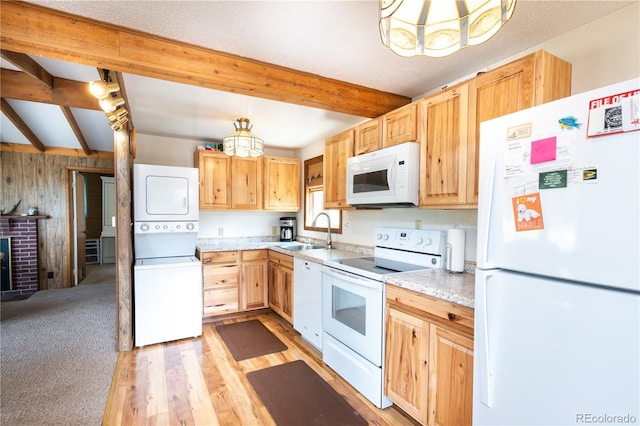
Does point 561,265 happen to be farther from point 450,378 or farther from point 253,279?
point 253,279

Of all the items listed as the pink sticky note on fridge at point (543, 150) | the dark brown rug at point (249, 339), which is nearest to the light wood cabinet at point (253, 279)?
the dark brown rug at point (249, 339)

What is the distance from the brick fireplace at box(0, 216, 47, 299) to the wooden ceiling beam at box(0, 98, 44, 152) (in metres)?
1.13

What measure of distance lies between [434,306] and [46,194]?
19.7ft

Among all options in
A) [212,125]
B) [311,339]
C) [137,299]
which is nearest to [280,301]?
[311,339]

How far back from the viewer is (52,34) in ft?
5.29

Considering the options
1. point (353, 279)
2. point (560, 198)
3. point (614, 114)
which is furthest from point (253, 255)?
point (614, 114)

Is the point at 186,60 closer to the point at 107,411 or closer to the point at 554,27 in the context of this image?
the point at 554,27

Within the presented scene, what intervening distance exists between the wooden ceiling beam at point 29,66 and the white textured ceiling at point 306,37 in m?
0.09

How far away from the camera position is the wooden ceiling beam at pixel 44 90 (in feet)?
8.66

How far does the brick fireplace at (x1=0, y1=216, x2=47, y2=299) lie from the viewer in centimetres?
463

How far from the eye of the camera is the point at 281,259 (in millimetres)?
3553

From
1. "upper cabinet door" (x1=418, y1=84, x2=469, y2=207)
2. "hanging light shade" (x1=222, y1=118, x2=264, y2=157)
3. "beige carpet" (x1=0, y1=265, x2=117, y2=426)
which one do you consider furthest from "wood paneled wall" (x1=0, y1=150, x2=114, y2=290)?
"upper cabinet door" (x1=418, y1=84, x2=469, y2=207)

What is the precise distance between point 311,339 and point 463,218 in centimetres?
178

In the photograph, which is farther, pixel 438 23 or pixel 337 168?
pixel 337 168
